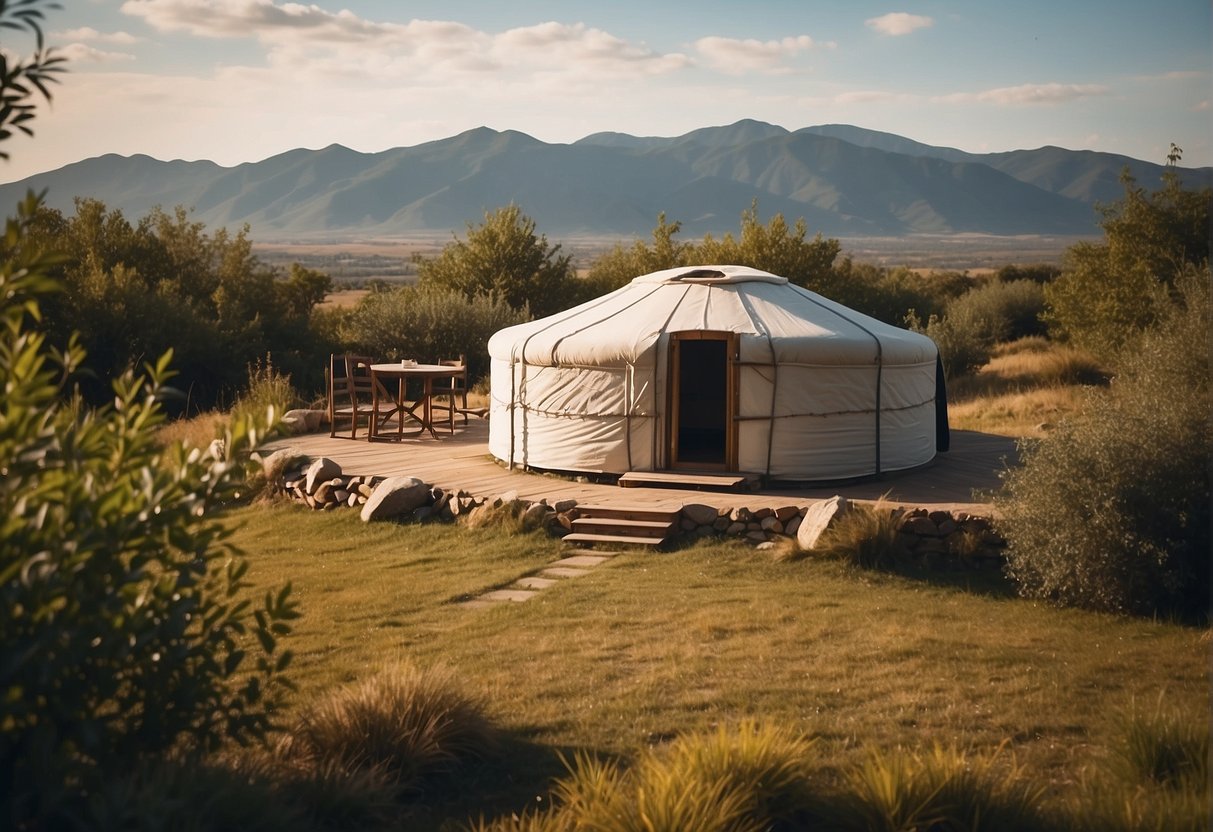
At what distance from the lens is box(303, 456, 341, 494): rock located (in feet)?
31.9

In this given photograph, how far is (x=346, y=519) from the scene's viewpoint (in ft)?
30.5

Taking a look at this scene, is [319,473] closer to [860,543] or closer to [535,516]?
[535,516]

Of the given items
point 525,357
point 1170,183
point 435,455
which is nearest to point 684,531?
point 525,357

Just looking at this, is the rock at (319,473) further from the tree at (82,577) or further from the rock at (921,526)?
the tree at (82,577)

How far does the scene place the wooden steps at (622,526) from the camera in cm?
820

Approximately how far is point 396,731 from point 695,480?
5511mm

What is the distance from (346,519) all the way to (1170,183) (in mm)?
15744

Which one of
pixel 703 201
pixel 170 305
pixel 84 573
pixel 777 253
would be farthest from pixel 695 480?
pixel 703 201

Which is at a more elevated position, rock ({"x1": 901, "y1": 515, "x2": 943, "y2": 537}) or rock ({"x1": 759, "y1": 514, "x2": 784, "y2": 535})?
rock ({"x1": 901, "y1": 515, "x2": 943, "y2": 537})

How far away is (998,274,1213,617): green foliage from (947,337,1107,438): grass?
5213 mm

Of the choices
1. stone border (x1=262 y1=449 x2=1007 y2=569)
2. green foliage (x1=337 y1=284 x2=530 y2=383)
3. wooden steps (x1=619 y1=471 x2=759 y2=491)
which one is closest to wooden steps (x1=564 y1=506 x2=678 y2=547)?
stone border (x1=262 y1=449 x2=1007 y2=569)

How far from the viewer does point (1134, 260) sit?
741 inches

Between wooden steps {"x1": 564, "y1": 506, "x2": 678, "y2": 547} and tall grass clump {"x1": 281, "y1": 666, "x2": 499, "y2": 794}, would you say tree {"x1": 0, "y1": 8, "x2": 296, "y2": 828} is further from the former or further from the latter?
wooden steps {"x1": 564, "y1": 506, "x2": 678, "y2": 547}

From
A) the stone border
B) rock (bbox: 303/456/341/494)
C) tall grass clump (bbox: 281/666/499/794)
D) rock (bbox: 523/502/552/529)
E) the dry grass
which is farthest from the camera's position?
the dry grass
